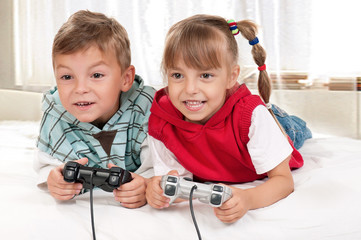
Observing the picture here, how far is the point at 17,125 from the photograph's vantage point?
2.24m

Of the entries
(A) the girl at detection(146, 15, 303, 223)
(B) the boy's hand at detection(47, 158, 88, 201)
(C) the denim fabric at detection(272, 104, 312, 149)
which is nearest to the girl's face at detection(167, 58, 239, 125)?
(A) the girl at detection(146, 15, 303, 223)

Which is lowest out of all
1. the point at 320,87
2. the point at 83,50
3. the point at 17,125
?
the point at 17,125

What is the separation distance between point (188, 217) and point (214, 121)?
281 millimetres

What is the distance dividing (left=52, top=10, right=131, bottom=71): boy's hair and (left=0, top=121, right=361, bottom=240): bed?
0.37 m

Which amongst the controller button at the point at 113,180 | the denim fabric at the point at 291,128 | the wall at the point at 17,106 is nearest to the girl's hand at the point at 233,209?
the controller button at the point at 113,180

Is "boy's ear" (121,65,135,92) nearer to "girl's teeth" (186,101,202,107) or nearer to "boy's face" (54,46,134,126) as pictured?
"boy's face" (54,46,134,126)

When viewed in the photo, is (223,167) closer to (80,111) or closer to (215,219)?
(215,219)

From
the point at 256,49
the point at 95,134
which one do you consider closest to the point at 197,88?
the point at 256,49

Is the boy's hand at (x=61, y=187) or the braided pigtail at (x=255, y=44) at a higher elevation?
the braided pigtail at (x=255, y=44)

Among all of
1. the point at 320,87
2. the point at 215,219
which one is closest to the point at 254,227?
the point at 215,219

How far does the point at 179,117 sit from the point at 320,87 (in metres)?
Result: 1.15

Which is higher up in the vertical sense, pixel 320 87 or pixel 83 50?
pixel 83 50

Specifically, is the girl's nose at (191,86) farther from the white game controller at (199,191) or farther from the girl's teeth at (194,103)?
the white game controller at (199,191)

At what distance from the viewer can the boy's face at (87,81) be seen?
3.47ft
